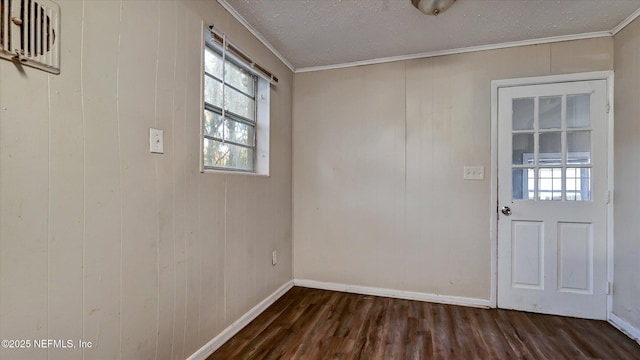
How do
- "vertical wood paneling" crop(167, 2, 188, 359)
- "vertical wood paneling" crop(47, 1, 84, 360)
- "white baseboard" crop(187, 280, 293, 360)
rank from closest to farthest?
1. "vertical wood paneling" crop(47, 1, 84, 360)
2. "vertical wood paneling" crop(167, 2, 188, 359)
3. "white baseboard" crop(187, 280, 293, 360)

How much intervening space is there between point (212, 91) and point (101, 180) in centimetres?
101

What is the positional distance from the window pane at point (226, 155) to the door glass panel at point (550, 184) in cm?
257

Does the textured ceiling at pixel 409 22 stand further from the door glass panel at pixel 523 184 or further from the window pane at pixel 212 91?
the door glass panel at pixel 523 184

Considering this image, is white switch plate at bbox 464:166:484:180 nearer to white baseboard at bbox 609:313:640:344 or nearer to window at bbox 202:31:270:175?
white baseboard at bbox 609:313:640:344

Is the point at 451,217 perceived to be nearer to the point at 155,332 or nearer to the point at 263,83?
the point at 263,83

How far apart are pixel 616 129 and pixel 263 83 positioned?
9.79ft

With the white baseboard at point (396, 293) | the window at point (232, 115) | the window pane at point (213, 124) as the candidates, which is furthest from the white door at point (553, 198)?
the window pane at point (213, 124)

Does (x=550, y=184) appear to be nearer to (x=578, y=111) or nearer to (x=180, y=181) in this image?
(x=578, y=111)

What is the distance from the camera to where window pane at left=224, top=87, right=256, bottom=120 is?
219cm

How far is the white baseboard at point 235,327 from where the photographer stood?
1.78 metres

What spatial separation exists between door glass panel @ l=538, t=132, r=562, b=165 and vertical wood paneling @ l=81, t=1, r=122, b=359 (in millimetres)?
3098

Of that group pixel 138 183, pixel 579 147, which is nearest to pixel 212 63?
pixel 138 183

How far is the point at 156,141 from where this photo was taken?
1456 mm

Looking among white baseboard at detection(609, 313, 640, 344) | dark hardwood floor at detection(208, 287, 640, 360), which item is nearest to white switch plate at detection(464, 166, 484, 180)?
dark hardwood floor at detection(208, 287, 640, 360)
